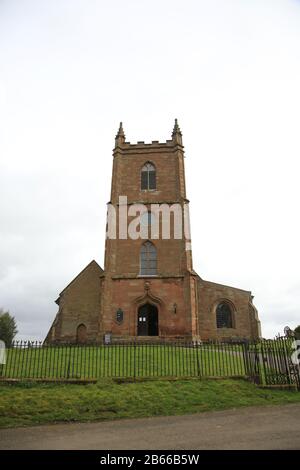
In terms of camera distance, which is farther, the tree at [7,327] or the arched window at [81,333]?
the tree at [7,327]

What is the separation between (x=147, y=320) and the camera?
25.5 m

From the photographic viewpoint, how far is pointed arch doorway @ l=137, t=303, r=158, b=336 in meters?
25.2

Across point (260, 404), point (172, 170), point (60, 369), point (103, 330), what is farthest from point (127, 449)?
point (172, 170)

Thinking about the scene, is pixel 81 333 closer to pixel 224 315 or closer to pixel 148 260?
pixel 148 260

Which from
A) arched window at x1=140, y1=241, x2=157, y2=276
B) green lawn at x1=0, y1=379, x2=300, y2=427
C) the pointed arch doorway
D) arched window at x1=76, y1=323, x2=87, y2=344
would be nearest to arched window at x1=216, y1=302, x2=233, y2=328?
the pointed arch doorway

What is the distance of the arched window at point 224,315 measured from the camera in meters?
29.0

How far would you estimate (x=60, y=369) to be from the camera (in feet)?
42.4

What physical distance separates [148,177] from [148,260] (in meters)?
7.53

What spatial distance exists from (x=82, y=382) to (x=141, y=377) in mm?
1966

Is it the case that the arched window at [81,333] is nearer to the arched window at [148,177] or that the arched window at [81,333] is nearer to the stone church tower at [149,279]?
the stone church tower at [149,279]

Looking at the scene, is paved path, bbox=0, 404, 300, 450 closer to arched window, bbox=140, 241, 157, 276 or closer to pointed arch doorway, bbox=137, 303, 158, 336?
pointed arch doorway, bbox=137, 303, 158, 336

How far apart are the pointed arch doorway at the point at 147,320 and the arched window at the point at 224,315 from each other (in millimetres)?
6371

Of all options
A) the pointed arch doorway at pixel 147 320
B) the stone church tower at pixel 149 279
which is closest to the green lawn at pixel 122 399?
the stone church tower at pixel 149 279
